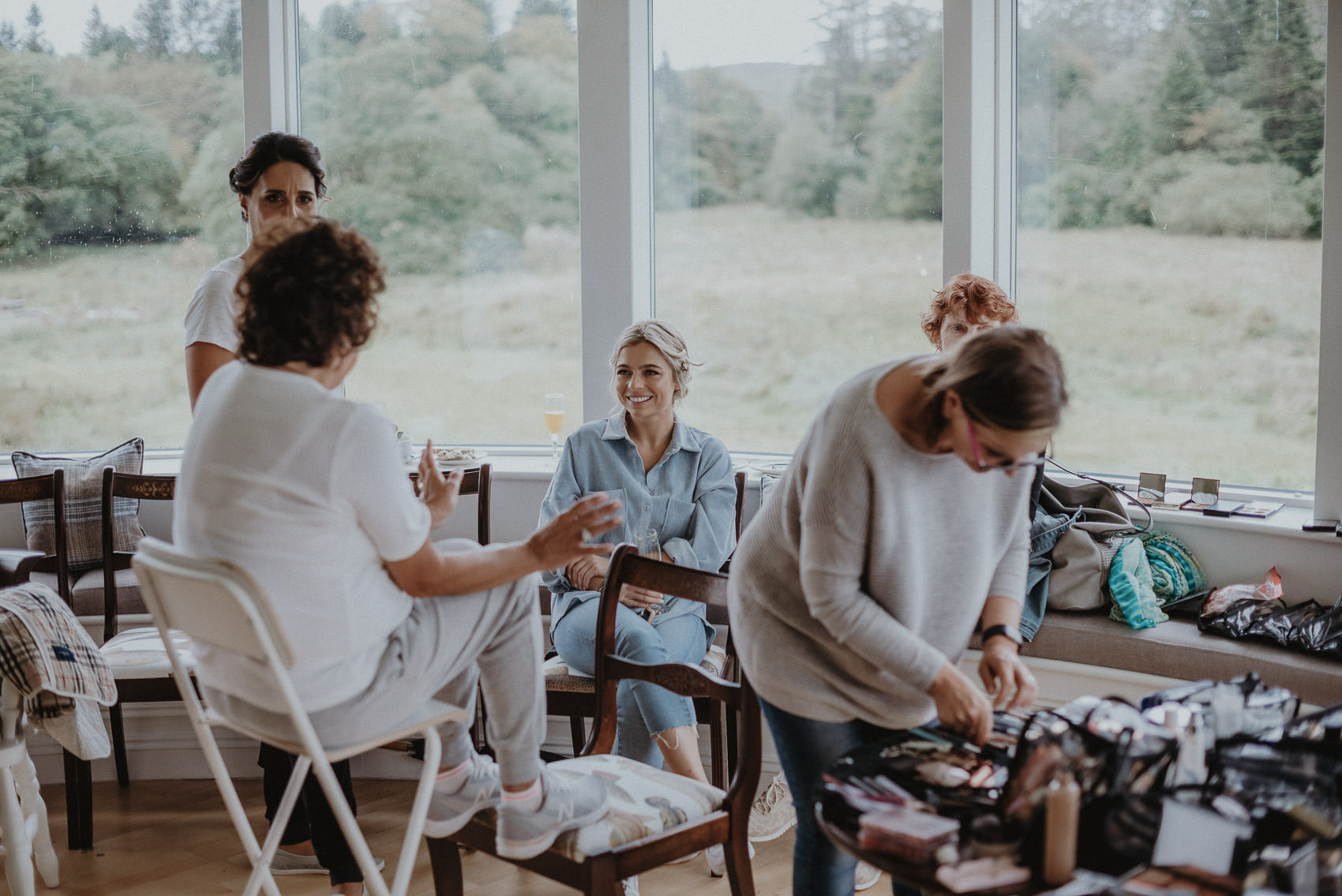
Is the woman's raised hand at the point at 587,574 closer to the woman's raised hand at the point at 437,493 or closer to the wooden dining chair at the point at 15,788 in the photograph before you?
the woman's raised hand at the point at 437,493

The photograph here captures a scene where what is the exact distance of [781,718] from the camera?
5.85 ft

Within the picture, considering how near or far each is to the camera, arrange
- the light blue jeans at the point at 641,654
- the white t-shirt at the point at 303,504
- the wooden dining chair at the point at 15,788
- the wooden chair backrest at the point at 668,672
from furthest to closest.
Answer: the light blue jeans at the point at 641,654 → the wooden dining chair at the point at 15,788 → the wooden chair backrest at the point at 668,672 → the white t-shirt at the point at 303,504

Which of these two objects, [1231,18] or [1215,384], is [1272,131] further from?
[1215,384]

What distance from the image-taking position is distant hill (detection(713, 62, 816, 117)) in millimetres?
3922

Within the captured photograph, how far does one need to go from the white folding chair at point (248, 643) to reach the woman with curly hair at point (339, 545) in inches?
0.9

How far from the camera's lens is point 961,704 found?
1.57 metres

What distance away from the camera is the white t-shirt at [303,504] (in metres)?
1.47

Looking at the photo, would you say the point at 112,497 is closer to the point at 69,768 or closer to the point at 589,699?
the point at 69,768

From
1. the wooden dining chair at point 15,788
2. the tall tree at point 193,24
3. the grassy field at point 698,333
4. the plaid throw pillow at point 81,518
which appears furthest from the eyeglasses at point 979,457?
the tall tree at point 193,24

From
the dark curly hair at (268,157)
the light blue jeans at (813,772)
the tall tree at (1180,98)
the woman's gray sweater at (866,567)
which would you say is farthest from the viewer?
the tall tree at (1180,98)

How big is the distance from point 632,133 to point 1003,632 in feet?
8.41

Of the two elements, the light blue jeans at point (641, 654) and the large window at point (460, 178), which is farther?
the large window at point (460, 178)

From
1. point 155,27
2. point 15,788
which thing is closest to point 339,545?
point 15,788

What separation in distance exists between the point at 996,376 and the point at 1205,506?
6.87 feet
